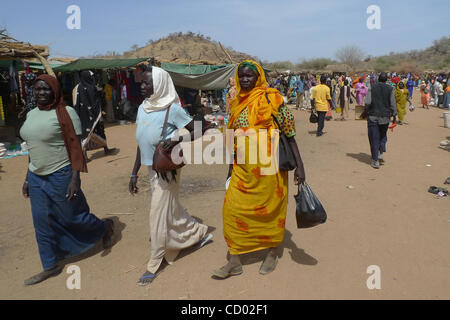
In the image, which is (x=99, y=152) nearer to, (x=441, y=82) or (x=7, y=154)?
(x=7, y=154)

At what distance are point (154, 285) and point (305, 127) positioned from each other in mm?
9672

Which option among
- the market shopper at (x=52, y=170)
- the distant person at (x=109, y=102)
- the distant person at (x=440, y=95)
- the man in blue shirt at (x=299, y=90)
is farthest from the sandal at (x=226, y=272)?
the distant person at (x=440, y=95)

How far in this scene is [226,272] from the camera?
288cm

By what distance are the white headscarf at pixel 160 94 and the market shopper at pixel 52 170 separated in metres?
0.73

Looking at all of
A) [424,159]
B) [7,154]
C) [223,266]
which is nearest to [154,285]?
[223,266]

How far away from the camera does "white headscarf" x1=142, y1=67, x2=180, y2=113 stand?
2742 millimetres

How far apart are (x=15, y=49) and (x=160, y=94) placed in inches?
297

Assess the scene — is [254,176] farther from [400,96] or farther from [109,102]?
[109,102]

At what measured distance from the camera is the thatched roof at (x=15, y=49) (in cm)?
813

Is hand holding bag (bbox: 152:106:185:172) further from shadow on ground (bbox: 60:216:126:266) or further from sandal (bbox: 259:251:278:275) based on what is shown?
shadow on ground (bbox: 60:216:126:266)

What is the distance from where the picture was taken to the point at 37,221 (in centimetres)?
299

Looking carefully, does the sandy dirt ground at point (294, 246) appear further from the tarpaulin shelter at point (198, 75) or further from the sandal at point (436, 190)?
the tarpaulin shelter at point (198, 75)

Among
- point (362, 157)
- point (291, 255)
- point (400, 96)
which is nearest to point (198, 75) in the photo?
point (400, 96)

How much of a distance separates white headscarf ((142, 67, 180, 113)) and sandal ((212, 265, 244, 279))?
4.81ft
